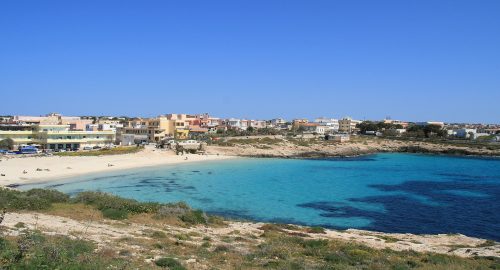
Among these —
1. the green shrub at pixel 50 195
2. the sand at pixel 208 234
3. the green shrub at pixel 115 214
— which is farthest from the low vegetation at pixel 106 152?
the sand at pixel 208 234

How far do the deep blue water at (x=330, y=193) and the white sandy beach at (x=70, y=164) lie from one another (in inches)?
145

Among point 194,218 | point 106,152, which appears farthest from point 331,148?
point 194,218

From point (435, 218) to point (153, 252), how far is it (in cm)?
2643

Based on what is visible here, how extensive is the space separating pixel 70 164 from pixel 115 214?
40.9 metres

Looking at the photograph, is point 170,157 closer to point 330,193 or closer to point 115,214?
point 330,193

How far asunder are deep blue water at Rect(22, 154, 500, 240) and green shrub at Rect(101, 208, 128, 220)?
1116cm

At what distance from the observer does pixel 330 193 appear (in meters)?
46.7

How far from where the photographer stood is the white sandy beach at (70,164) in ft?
161

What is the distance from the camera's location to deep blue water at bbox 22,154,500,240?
3256 centimetres

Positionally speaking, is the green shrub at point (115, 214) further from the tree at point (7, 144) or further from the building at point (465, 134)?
the building at point (465, 134)

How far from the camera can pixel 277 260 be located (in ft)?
50.3

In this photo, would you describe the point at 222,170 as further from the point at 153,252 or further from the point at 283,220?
the point at 153,252

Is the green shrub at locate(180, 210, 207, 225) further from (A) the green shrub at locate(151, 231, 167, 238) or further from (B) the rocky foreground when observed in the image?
(B) the rocky foreground

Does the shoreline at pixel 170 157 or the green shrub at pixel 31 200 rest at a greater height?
the green shrub at pixel 31 200
